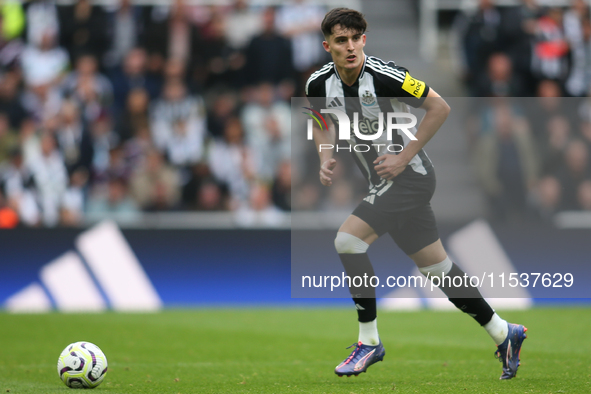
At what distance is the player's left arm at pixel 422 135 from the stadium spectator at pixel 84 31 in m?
8.62

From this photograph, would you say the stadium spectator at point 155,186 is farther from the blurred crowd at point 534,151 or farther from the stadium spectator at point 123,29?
the blurred crowd at point 534,151

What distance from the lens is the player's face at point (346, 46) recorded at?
207 inches

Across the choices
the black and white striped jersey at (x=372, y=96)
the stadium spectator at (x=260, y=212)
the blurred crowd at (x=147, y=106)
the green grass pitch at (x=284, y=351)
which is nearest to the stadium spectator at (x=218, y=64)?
the blurred crowd at (x=147, y=106)

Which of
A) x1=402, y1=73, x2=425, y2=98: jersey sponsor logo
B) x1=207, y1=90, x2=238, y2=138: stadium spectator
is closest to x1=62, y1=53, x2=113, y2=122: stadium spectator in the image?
x1=207, y1=90, x2=238, y2=138: stadium spectator

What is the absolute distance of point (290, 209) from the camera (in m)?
11.1

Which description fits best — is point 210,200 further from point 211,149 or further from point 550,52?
point 550,52

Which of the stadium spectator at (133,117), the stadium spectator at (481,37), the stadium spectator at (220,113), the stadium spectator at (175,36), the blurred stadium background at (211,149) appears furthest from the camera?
the stadium spectator at (175,36)

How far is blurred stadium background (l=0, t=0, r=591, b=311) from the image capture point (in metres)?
10.7

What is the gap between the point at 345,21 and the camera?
5254mm

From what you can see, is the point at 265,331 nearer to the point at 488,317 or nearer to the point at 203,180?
the point at 203,180

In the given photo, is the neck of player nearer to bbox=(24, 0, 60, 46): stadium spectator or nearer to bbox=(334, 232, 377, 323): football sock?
bbox=(334, 232, 377, 323): football sock

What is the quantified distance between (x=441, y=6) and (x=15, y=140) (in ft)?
25.7

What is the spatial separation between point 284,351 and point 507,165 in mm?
4494

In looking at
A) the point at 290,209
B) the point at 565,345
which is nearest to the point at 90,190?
the point at 290,209
